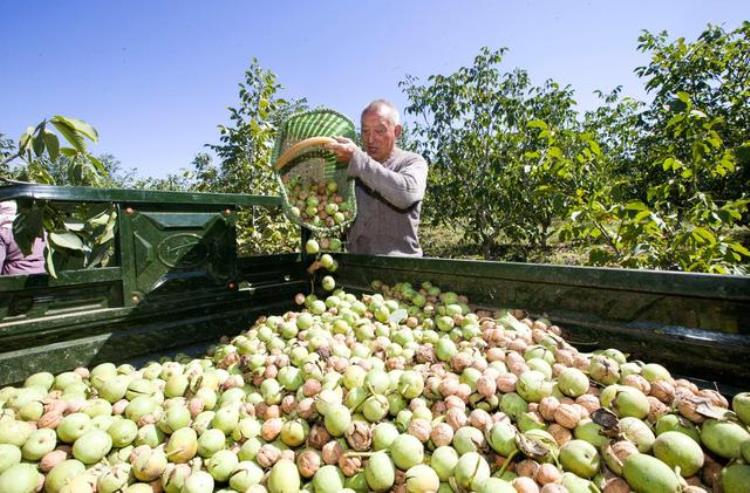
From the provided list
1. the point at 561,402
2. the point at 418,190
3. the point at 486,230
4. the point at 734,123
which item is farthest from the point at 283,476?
the point at 486,230

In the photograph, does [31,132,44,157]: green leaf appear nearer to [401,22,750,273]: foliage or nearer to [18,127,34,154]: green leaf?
[18,127,34,154]: green leaf

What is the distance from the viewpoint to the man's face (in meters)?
3.42

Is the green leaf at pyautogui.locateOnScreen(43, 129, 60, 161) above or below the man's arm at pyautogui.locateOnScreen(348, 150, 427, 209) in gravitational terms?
above

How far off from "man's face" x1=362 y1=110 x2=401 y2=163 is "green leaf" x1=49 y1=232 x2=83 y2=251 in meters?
2.30

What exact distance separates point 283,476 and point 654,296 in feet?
5.26

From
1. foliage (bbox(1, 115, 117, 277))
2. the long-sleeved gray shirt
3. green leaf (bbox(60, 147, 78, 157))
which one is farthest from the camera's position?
the long-sleeved gray shirt

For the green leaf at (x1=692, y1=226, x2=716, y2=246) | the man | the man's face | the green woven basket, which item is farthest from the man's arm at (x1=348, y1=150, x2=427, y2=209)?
the green leaf at (x1=692, y1=226, x2=716, y2=246)

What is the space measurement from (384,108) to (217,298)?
2123mm

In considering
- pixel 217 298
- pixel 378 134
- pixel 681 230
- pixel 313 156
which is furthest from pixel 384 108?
pixel 681 230

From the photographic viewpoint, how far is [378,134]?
3453 millimetres

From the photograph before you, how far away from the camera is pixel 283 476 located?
4.03ft

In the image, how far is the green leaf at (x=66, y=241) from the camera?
6.54ft

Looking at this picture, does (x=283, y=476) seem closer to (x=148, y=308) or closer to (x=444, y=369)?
(x=444, y=369)

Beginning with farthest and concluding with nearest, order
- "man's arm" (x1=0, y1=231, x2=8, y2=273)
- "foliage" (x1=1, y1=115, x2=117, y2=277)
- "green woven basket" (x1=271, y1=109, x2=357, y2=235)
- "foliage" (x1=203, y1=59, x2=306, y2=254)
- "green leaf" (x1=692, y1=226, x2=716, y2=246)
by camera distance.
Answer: "foliage" (x1=203, y1=59, x2=306, y2=254)
"man's arm" (x1=0, y1=231, x2=8, y2=273)
"green woven basket" (x1=271, y1=109, x2=357, y2=235)
"green leaf" (x1=692, y1=226, x2=716, y2=246)
"foliage" (x1=1, y1=115, x2=117, y2=277)
